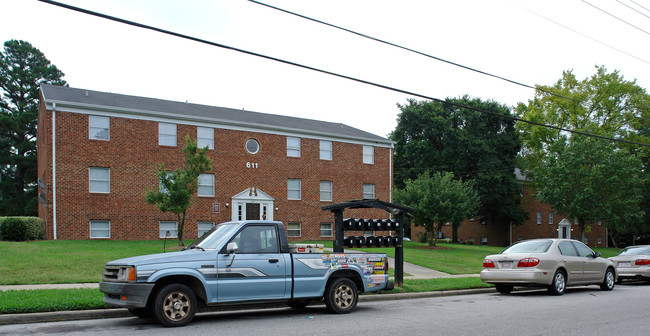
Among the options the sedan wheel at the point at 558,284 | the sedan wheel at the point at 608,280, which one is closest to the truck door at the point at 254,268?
the sedan wheel at the point at 558,284

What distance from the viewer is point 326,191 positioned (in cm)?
3500

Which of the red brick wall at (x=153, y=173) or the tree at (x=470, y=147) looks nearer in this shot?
the red brick wall at (x=153, y=173)

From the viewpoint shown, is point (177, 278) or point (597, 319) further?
point (597, 319)

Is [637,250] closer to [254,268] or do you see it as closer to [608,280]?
[608,280]

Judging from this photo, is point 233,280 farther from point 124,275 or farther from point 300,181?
point 300,181

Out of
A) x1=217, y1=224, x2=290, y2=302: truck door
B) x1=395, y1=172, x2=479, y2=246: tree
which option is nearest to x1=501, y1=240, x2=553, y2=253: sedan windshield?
x1=217, y1=224, x2=290, y2=302: truck door

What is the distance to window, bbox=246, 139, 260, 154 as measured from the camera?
32.0 meters

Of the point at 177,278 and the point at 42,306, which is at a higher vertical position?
the point at 177,278

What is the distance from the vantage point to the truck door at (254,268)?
9.11 metres

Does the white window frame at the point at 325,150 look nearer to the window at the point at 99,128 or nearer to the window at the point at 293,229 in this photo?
the window at the point at 293,229

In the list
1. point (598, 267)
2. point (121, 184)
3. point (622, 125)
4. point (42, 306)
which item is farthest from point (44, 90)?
point (622, 125)

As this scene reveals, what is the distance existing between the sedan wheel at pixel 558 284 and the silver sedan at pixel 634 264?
17.3ft

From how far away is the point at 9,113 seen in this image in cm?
5078

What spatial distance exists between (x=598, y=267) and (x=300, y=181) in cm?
2102
